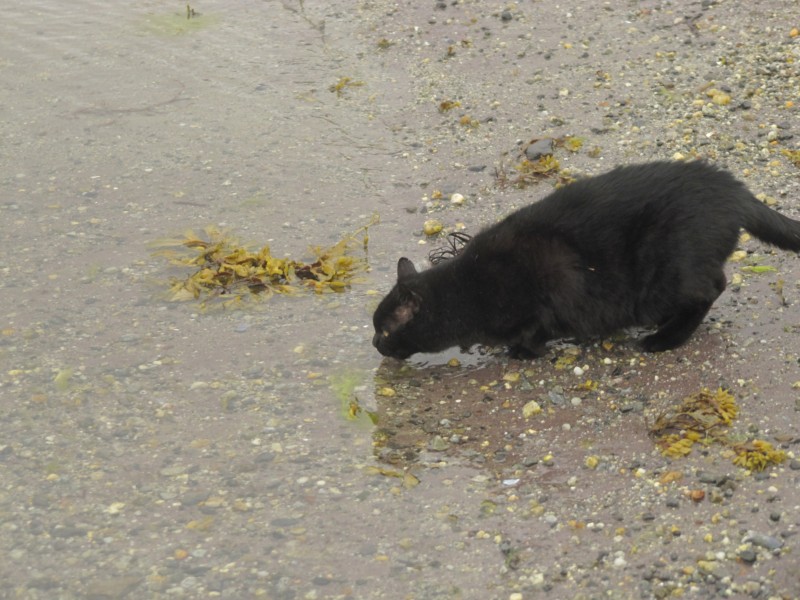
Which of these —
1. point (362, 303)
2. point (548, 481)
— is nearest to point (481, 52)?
point (362, 303)

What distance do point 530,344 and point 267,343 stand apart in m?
1.39

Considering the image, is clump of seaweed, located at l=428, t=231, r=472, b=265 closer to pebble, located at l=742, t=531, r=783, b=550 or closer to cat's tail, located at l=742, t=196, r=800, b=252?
cat's tail, located at l=742, t=196, r=800, b=252

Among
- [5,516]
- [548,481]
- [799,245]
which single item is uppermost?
[799,245]

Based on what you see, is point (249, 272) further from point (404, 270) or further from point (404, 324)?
point (404, 324)

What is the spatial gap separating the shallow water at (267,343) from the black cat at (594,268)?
0.67 ft

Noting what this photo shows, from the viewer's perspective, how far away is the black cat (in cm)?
523

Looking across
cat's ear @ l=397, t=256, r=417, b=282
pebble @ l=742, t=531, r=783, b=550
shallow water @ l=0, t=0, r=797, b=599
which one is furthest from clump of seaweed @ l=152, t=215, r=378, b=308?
pebble @ l=742, t=531, r=783, b=550

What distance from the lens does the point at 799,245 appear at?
17.9 ft

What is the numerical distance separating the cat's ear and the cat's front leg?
67cm

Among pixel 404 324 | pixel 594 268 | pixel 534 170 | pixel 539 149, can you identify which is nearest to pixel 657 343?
pixel 594 268

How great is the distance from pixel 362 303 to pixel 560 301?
1.24 m

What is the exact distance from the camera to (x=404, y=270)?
587 centimetres

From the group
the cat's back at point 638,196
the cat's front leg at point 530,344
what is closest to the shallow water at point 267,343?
the cat's front leg at point 530,344

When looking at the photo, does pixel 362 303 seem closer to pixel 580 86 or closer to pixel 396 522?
pixel 396 522
